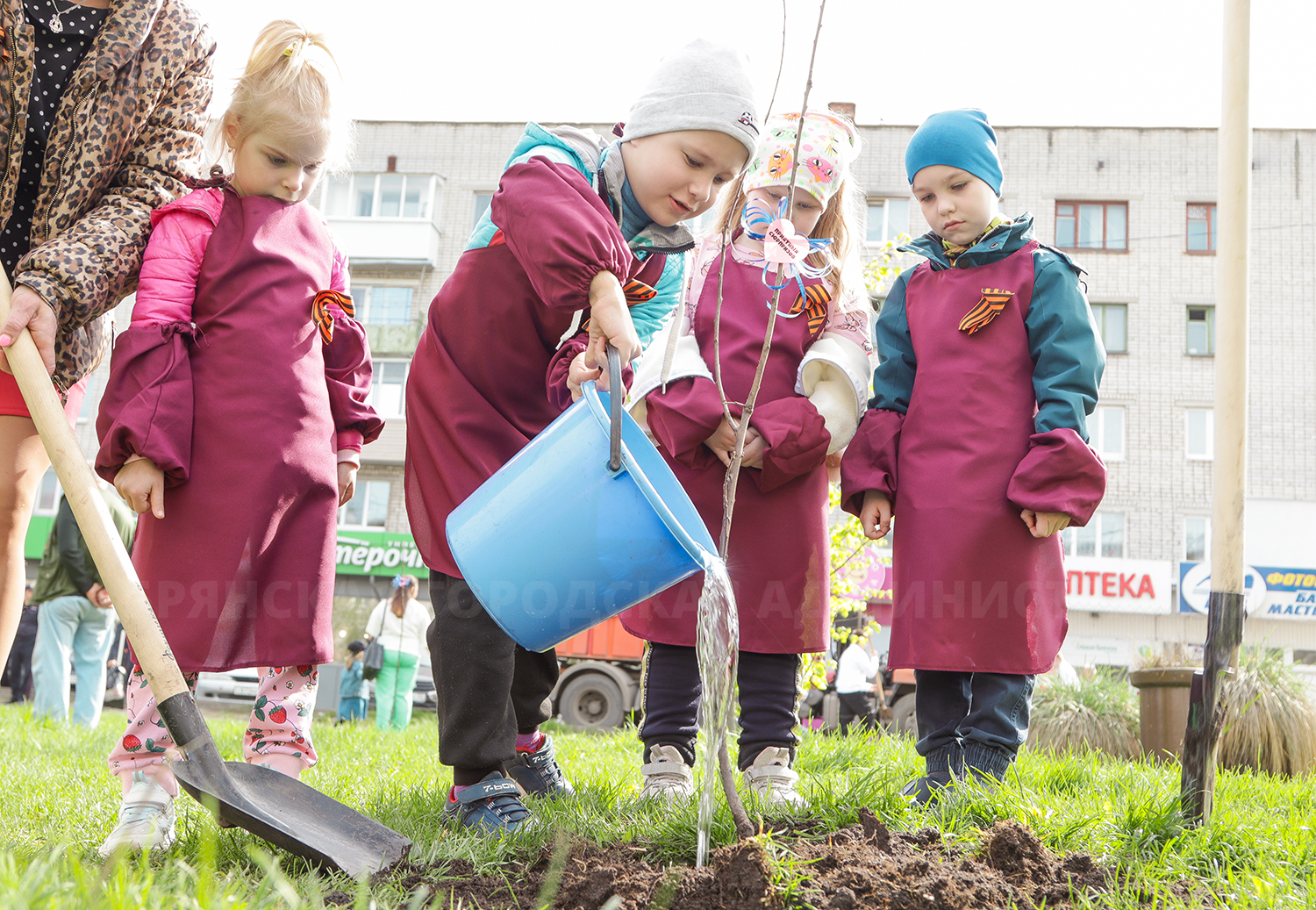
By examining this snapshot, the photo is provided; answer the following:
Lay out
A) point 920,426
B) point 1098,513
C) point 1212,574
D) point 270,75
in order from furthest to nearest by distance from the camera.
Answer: point 1098,513, point 920,426, point 270,75, point 1212,574

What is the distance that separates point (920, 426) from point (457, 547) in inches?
47.9

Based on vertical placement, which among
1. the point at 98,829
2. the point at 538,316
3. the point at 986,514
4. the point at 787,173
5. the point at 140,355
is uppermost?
the point at 787,173

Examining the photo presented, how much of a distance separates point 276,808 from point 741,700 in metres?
1.09

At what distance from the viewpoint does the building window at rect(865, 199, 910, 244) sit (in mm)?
22266

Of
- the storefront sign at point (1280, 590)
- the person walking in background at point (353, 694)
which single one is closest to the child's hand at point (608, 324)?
the person walking in background at point (353, 694)

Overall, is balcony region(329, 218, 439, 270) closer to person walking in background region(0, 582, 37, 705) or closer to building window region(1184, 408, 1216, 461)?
person walking in background region(0, 582, 37, 705)

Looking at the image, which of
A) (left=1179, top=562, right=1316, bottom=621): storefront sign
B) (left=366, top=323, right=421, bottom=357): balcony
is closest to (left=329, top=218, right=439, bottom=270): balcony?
(left=366, top=323, right=421, bottom=357): balcony

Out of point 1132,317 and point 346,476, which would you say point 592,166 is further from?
point 1132,317

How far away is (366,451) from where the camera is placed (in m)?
22.7

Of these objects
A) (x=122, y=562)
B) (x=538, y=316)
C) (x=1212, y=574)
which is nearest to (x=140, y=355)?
(x=122, y=562)

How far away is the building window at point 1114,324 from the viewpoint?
21.6 metres

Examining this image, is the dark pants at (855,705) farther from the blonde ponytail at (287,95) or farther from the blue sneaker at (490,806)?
the blonde ponytail at (287,95)

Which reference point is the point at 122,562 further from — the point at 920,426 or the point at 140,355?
the point at 920,426

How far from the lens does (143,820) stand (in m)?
1.89
